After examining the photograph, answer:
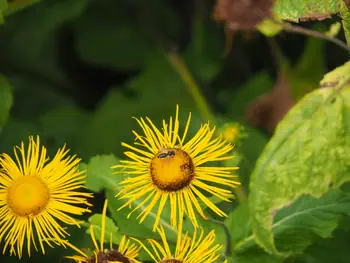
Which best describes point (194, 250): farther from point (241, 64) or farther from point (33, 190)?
point (241, 64)

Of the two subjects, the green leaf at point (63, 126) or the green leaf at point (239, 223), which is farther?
the green leaf at point (63, 126)

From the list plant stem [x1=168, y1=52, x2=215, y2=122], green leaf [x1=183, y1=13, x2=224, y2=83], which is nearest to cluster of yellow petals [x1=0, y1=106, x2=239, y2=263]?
plant stem [x1=168, y1=52, x2=215, y2=122]

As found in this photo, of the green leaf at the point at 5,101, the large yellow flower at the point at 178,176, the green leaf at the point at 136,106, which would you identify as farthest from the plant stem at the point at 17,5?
the large yellow flower at the point at 178,176

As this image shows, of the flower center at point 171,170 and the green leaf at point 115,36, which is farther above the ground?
the green leaf at point 115,36


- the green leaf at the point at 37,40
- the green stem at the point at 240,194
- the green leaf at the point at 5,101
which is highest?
the green leaf at the point at 37,40

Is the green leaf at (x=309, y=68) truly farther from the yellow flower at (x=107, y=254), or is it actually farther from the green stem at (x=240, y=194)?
the yellow flower at (x=107, y=254)

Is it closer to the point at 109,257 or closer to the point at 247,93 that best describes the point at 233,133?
the point at 109,257

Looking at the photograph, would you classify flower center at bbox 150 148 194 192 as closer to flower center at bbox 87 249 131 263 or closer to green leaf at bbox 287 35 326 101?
flower center at bbox 87 249 131 263

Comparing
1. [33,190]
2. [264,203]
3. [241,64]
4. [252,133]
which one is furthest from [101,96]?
[264,203]
